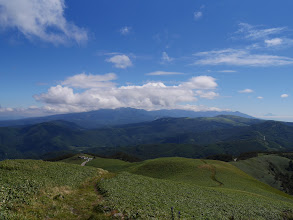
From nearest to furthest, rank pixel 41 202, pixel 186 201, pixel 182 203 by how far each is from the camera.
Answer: pixel 41 202 < pixel 182 203 < pixel 186 201

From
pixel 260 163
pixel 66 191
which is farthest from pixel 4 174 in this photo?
pixel 260 163

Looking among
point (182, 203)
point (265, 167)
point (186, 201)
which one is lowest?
point (265, 167)

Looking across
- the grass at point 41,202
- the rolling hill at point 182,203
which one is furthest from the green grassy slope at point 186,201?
the grass at point 41,202

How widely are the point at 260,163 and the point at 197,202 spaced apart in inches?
5207

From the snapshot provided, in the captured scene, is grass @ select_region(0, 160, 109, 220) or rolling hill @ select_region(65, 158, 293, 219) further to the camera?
rolling hill @ select_region(65, 158, 293, 219)

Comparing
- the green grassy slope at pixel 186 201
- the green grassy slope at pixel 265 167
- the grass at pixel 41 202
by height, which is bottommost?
the green grassy slope at pixel 265 167

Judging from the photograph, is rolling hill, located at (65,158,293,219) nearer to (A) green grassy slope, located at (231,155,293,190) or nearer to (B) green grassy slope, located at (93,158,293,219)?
(B) green grassy slope, located at (93,158,293,219)

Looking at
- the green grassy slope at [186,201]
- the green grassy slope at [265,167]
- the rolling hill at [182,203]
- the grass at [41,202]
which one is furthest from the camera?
the green grassy slope at [265,167]

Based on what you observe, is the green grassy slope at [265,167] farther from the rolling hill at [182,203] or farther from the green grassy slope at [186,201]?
the rolling hill at [182,203]

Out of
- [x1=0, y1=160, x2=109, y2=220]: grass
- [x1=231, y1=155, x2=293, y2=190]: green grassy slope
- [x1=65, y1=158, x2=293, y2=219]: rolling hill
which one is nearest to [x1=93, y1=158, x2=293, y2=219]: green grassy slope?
[x1=65, y1=158, x2=293, y2=219]: rolling hill

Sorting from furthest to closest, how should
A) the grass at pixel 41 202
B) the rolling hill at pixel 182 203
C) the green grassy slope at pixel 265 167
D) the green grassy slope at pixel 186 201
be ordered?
1. the green grassy slope at pixel 265 167
2. the green grassy slope at pixel 186 201
3. the rolling hill at pixel 182 203
4. the grass at pixel 41 202

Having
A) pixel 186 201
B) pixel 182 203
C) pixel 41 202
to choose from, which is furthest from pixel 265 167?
pixel 41 202

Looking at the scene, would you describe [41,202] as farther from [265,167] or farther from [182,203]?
[265,167]

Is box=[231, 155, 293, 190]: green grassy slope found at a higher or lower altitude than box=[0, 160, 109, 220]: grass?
lower
